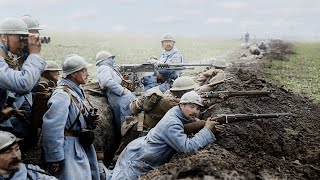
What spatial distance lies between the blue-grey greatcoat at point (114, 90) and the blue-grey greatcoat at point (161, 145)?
3.04 m

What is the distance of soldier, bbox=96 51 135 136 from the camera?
34.0ft

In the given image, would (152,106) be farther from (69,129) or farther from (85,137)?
(69,129)

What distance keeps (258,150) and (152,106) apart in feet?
6.61

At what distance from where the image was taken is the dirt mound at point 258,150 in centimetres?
572

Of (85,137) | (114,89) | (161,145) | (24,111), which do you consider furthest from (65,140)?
(114,89)

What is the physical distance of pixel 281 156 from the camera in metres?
7.86

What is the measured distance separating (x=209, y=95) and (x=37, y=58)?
408 centimetres

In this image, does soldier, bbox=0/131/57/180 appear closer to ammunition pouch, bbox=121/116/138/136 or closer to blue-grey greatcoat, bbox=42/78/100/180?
blue-grey greatcoat, bbox=42/78/100/180

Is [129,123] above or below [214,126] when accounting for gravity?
below

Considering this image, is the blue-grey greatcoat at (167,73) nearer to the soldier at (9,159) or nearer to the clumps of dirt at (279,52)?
Result: the soldier at (9,159)

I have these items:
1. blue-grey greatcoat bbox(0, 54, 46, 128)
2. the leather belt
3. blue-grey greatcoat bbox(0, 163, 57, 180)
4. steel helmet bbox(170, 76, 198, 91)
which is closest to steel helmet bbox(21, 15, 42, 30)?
blue-grey greatcoat bbox(0, 54, 46, 128)

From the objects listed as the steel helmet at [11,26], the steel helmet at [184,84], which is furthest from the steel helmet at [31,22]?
the steel helmet at [184,84]

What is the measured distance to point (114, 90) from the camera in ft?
34.0

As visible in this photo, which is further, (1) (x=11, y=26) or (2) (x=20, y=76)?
(1) (x=11, y=26)
